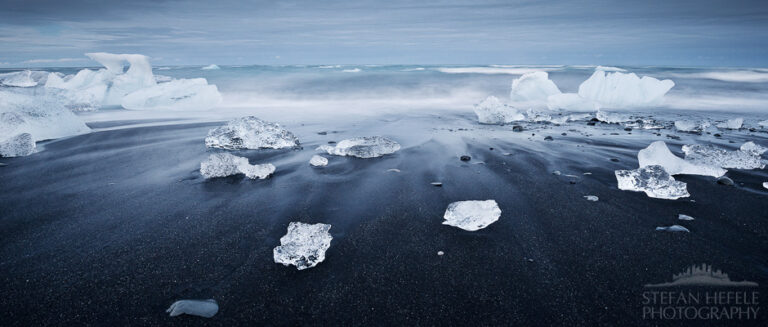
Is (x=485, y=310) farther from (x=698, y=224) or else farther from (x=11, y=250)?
(x=11, y=250)

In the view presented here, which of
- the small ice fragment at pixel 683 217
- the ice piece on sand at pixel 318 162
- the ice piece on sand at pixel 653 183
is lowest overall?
the ice piece on sand at pixel 318 162

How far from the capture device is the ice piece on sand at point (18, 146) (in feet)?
14.5

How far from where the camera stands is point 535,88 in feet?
39.7

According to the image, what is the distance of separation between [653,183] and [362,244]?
2.79m

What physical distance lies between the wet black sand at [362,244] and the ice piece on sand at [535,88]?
8.73m

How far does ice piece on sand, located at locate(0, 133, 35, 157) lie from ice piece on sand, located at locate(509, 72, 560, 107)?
41.3ft

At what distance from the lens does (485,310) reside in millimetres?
1688

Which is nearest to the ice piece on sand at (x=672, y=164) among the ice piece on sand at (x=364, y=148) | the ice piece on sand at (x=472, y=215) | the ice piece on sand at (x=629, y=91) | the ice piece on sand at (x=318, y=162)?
the ice piece on sand at (x=472, y=215)

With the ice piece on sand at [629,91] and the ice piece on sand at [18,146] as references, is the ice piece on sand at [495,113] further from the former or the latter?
the ice piece on sand at [18,146]

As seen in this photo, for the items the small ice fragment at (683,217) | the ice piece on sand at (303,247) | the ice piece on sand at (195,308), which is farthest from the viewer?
the small ice fragment at (683,217)

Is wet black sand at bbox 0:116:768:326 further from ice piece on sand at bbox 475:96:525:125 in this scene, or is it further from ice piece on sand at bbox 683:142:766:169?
ice piece on sand at bbox 475:96:525:125

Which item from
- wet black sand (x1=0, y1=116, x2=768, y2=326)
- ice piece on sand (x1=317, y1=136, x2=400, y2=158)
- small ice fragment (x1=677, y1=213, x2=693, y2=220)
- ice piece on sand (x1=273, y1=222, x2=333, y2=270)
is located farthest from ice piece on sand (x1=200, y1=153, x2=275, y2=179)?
small ice fragment (x1=677, y1=213, x2=693, y2=220)

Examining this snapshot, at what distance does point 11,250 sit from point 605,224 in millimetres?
4246

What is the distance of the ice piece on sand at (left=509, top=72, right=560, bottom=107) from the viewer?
39.1 ft
